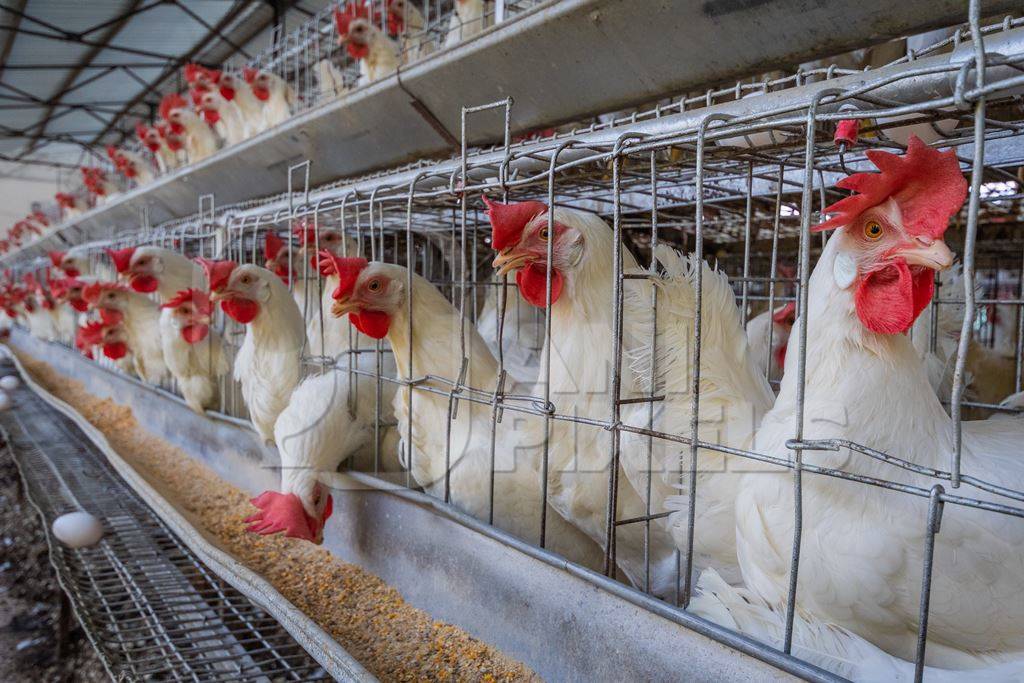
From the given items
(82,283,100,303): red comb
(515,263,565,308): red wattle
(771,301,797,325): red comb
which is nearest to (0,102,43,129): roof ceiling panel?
(82,283,100,303): red comb

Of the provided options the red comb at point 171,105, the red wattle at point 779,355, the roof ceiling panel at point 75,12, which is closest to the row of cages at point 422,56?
the red comb at point 171,105

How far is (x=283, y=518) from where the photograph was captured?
5.41 ft

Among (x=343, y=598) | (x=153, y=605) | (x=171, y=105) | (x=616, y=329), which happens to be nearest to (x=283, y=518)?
(x=343, y=598)

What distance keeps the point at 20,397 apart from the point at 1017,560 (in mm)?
5539

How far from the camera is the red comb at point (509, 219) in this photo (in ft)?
4.24

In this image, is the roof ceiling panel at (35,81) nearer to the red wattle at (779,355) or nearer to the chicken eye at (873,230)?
the red wattle at (779,355)

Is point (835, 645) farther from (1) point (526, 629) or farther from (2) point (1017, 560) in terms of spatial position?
(1) point (526, 629)

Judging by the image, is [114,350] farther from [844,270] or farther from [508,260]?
[844,270]

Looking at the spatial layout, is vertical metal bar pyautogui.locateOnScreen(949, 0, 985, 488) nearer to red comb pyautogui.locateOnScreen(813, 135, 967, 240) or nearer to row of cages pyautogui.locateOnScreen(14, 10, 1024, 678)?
row of cages pyautogui.locateOnScreen(14, 10, 1024, 678)

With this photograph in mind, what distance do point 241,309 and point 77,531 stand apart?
0.81m

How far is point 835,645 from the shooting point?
91 centimetres

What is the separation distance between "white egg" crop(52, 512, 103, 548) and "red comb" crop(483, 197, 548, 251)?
5.20 ft

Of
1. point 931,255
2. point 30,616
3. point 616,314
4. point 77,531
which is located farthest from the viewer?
point 30,616

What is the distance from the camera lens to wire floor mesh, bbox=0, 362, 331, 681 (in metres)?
1.42
